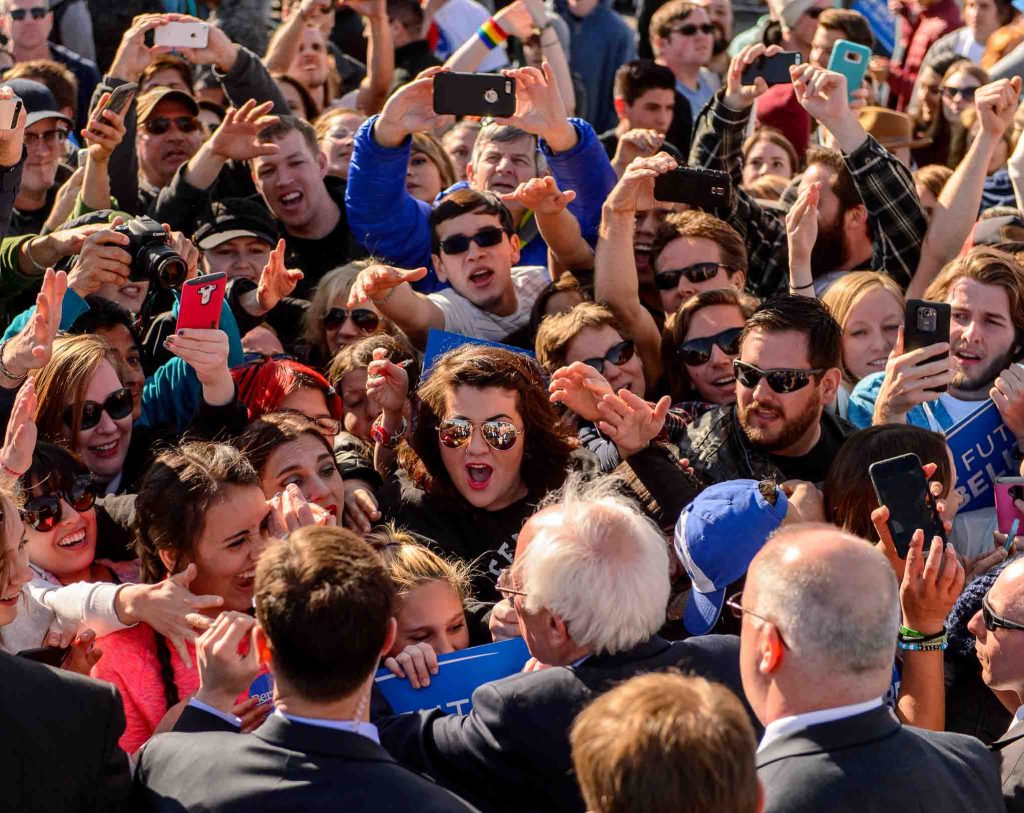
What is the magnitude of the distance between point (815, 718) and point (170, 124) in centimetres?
501

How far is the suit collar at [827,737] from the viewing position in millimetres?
2617

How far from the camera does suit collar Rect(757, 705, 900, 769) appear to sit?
262cm

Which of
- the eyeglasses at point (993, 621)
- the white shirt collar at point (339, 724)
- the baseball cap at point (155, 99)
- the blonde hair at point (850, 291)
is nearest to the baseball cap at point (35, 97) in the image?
the baseball cap at point (155, 99)

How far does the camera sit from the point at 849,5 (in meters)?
12.2

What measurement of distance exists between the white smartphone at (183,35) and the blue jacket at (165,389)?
1.92 metres

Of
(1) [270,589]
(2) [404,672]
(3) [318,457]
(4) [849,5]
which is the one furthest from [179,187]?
(4) [849,5]

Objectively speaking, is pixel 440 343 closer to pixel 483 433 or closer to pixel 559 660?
pixel 483 433

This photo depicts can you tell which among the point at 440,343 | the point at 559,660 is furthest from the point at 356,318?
the point at 559,660

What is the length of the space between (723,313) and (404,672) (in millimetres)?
2220

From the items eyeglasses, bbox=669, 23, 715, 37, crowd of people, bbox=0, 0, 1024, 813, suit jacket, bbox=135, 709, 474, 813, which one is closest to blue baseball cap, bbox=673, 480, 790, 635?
crowd of people, bbox=0, 0, 1024, 813

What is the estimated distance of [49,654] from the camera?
3.23 m

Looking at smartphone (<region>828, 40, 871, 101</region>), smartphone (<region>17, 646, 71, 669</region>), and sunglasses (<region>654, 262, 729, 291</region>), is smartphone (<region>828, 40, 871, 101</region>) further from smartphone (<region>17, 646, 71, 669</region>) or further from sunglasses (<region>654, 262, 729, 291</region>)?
smartphone (<region>17, 646, 71, 669</region>)

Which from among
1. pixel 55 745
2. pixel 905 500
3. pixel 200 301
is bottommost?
pixel 55 745

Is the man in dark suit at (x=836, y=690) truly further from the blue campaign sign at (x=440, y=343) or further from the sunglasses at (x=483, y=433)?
the blue campaign sign at (x=440, y=343)
